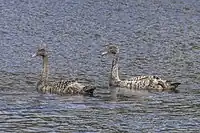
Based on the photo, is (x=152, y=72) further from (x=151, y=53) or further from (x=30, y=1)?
(x=30, y=1)

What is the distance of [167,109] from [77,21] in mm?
17702

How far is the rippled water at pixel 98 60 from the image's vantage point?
1789 centimetres

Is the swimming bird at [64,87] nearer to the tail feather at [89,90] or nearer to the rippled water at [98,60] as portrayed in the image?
the tail feather at [89,90]

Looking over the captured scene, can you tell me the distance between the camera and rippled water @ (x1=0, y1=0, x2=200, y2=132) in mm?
17891

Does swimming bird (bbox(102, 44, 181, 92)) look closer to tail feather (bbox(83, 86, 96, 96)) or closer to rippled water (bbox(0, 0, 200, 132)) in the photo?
rippled water (bbox(0, 0, 200, 132))

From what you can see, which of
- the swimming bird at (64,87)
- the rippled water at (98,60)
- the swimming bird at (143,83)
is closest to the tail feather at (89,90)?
the swimming bird at (64,87)

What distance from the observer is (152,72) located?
2566 cm

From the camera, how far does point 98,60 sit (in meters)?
27.3

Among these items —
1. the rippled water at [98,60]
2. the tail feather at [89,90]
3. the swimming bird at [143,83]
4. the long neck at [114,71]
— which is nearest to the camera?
the rippled water at [98,60]

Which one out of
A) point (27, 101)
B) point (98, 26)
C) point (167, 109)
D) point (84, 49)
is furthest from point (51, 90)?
point (98, 26)

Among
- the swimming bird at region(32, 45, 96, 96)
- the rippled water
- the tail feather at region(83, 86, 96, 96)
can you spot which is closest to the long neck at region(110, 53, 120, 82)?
the rippled water

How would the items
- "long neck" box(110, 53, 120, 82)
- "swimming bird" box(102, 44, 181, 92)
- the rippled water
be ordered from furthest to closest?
"long neck" box(110, 53, 120, 82), "swimming bird" box(102, 44, 181, 92), the rippled water

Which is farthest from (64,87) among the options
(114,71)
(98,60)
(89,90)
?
(98,60)

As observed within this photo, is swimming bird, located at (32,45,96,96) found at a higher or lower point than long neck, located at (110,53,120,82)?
lower
